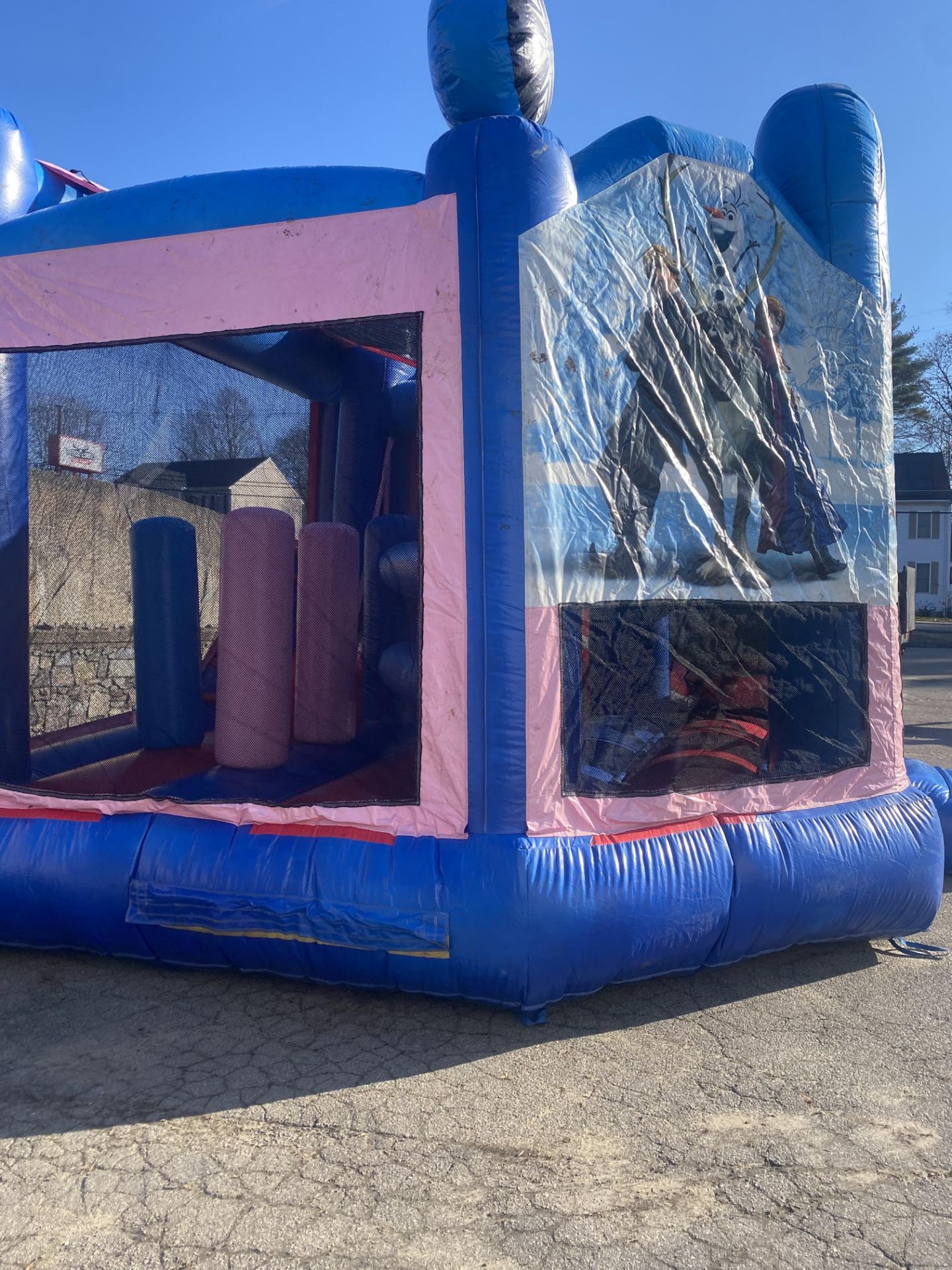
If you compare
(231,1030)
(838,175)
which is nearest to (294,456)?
(231,1030)

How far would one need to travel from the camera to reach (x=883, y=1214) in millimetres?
2010

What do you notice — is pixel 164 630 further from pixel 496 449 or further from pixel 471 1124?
pixel 471 1124

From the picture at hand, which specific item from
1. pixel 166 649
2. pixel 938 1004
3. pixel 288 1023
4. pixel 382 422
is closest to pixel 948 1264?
pixel 938 1004

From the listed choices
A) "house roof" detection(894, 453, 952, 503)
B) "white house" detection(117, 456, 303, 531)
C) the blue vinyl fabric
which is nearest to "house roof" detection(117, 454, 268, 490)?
"white house" detection(117, 456, 303, 531)

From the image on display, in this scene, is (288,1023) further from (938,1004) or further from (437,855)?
(938,1004)

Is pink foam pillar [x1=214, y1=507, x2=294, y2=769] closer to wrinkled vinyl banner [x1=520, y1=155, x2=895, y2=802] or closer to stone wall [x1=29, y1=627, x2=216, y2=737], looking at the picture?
stone wall [x1=29, y1=627, x2=216, y2=737]

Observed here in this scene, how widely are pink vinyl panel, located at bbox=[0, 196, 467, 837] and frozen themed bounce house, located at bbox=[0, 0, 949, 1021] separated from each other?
0.04ft

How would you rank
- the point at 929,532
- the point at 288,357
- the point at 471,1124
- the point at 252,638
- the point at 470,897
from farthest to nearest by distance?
1. the point at 929,532
2. the point at 288,357
3. the point at 252,638
4. the point at 470,897
5. the point at 471,1124

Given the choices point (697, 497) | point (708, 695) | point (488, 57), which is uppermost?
point (488, 57)

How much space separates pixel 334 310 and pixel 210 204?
605mm

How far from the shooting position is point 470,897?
9.16 feet

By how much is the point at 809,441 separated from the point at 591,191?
1.16 metres

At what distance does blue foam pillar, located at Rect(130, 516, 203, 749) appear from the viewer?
12.5ft

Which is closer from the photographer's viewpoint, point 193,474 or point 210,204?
point 210,204
